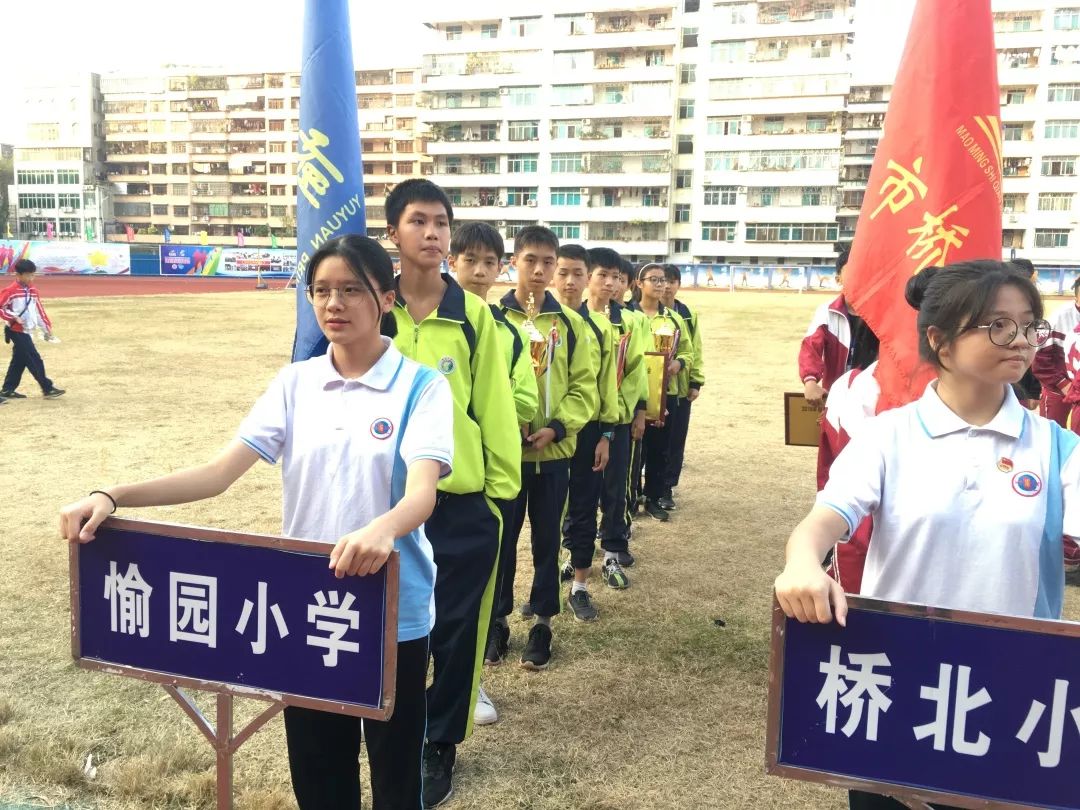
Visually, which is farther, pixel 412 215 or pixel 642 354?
pixel 642 354

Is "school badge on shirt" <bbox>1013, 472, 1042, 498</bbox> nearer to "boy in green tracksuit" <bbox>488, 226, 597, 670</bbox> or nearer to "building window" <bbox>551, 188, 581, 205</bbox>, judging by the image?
"boy in green tracksuit" <bbox>488, 226, 597, 670</bbox>

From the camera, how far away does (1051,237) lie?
47438mm

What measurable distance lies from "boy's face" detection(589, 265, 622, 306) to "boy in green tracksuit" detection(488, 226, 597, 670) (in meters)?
0.97

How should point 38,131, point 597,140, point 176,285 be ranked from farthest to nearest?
point 38,131 < point 597,140 < point 176,285

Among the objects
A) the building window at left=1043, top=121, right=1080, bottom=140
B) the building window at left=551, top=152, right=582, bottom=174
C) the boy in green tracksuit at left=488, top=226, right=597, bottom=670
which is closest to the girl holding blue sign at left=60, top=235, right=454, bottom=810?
the boy in green tracksuit at left=488, top=226, right=597, bottom=670

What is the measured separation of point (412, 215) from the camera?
2.70 m

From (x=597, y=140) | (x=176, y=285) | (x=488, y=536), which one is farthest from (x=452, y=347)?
(x=597, y=140)

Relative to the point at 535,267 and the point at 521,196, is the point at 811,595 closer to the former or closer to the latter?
the point at 535,267

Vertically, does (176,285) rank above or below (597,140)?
below

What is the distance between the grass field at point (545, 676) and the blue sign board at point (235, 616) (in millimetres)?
1063

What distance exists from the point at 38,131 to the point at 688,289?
56.2 m

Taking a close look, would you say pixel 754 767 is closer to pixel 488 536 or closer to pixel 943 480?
pixel 488 536

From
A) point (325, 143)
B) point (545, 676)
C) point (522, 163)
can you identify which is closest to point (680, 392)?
point (545, 676)

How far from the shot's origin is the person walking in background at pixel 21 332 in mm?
10203
